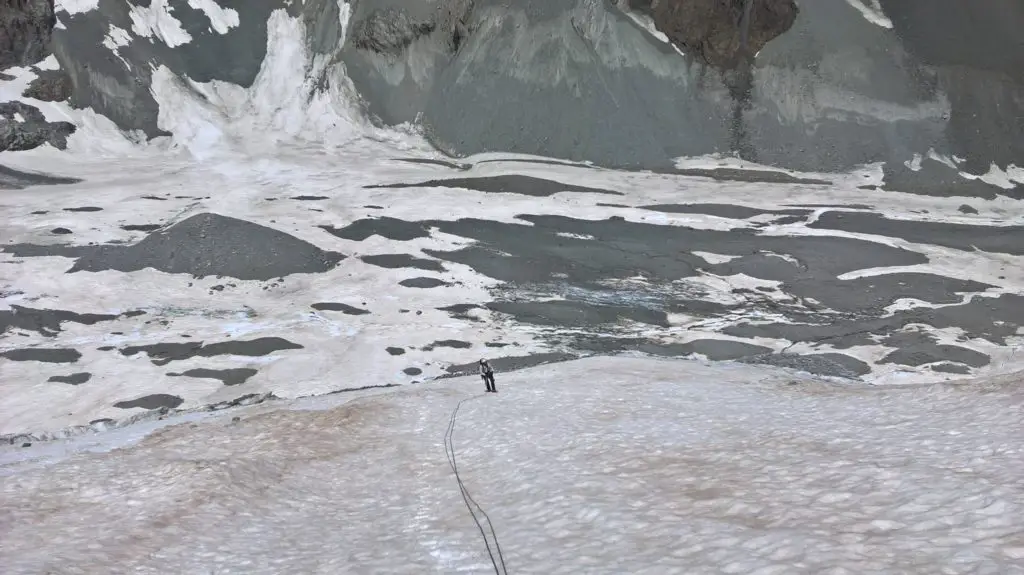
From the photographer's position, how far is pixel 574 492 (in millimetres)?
9266

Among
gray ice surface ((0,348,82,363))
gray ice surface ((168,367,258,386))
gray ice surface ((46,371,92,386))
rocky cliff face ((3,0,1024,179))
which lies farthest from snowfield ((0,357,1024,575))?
rocky cliff face ((3,0,1024,179))

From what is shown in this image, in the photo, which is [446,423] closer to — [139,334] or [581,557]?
[581,557]

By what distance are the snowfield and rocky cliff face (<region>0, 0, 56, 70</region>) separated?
58059mm

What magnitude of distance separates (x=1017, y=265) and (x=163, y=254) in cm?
4705

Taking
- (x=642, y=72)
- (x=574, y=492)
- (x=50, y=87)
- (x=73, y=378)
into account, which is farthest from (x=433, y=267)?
(x=50, y=87)

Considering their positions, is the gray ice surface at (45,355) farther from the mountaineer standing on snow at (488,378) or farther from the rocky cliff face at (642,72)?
the rocky cliff face at (642,72)

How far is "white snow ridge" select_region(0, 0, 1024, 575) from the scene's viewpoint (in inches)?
321

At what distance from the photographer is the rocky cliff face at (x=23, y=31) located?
56.4 meters

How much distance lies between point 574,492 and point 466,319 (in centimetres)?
2185

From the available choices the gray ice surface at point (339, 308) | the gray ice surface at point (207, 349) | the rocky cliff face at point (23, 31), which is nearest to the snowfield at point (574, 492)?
the gray ice surface at point (207, 349)

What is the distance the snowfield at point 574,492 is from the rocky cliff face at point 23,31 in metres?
58.1

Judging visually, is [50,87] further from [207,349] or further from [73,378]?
[73,378]

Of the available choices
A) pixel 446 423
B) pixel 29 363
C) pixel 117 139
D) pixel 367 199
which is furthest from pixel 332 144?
pixel 446 423

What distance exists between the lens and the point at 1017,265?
32906 millimetres
